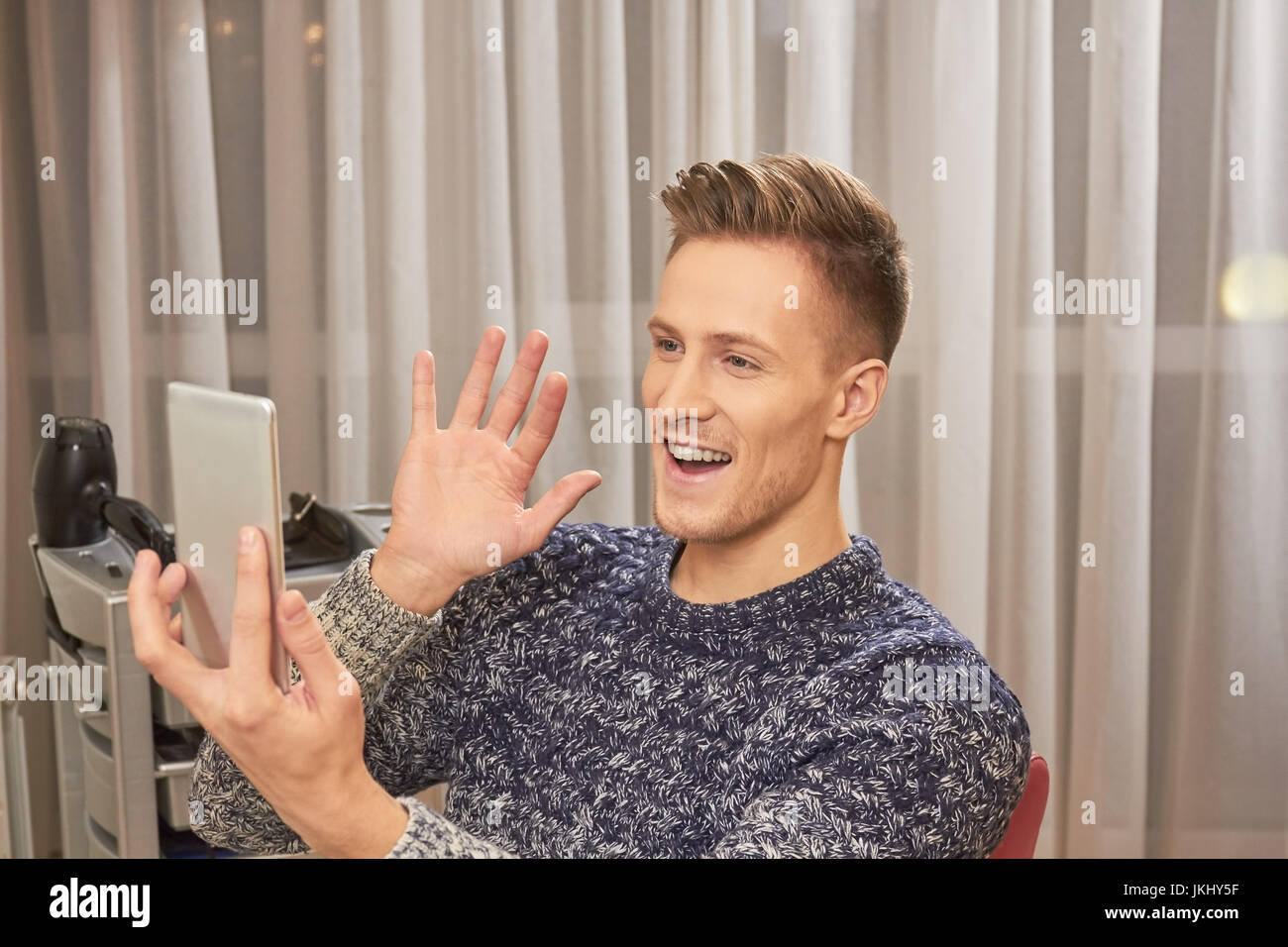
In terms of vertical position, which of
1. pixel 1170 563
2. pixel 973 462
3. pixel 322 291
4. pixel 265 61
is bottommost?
pixel 1170 563

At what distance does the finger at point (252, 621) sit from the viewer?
0.85 meters

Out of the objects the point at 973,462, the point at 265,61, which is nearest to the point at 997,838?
the point at 973,462

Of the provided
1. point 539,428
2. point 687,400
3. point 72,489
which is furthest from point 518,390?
point 72,489

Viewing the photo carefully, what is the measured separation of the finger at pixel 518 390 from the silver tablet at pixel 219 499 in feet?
0.84

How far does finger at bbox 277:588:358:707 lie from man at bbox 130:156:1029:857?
0.54 ft

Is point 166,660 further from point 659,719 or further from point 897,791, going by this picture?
point 897,791

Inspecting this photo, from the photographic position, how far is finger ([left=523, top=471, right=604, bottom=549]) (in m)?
1.15

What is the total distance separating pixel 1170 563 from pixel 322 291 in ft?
5.77

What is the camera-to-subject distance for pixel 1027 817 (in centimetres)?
Result: 117

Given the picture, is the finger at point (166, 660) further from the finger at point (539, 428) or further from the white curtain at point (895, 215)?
the white curtain at point (895, 215)

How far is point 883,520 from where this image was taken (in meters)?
2.41

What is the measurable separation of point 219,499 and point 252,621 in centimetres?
14

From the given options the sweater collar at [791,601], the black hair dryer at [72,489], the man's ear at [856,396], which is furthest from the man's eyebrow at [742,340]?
the black hair dryer at [72,489]
